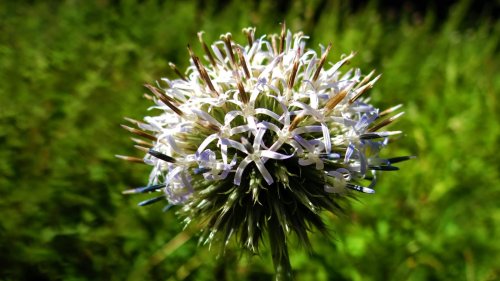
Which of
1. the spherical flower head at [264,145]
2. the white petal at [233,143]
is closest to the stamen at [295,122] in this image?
the spherical flower head at [264,145]

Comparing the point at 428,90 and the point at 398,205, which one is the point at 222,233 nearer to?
the point at 398,205

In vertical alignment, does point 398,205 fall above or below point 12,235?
below

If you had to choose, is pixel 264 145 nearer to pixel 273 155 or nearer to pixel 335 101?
pixel 273 155

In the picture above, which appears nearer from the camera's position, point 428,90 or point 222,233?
point 222,233

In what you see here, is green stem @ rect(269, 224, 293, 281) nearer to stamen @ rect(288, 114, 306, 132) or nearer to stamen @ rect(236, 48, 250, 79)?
stamen @ rect(288, 114, 306, 132)

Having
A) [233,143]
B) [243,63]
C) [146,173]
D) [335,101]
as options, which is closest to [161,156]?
[233,143]

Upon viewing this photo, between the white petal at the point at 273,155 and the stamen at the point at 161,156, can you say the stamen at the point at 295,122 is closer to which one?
the white petal at the point at 273,155

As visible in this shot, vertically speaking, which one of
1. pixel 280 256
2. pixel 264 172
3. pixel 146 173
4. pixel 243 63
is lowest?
pixel 280 256

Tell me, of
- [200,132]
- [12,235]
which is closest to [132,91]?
[12,235]
